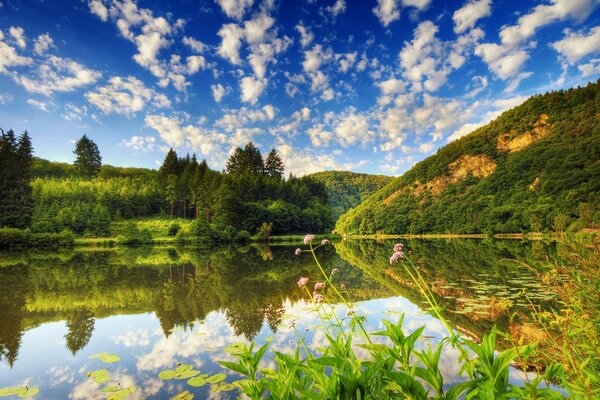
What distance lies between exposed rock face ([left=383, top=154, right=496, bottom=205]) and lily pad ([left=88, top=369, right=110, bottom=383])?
256 ft

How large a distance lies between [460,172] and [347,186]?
2521 inches

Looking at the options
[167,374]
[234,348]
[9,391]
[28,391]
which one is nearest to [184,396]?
[167,374]

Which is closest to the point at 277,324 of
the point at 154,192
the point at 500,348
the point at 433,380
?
the point at 500,348

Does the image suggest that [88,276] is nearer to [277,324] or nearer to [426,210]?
[277,324]

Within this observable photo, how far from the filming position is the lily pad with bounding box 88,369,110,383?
542 cm

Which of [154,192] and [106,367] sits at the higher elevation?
[154,192]

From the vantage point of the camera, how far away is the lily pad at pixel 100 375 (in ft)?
17.8

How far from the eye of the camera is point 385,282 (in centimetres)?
1397

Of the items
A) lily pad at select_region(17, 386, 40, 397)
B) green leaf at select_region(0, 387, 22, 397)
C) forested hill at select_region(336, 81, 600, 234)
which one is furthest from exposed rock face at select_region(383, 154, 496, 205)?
green leaf at select_region(0, 387, 22, 397)

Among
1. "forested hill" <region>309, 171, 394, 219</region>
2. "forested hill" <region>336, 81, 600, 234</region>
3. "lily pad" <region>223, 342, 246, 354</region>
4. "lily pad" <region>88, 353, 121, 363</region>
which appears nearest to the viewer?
"lily pad" <region>88, 353, 121, 363</region>

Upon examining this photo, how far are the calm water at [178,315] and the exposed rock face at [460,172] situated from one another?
6376 centimetres

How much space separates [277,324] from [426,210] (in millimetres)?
69738

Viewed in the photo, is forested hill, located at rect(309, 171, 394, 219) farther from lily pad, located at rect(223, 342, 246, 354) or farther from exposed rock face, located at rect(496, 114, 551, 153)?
lily pad, located at rect(223, 342, 246, 354)

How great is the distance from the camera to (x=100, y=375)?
5.61m
